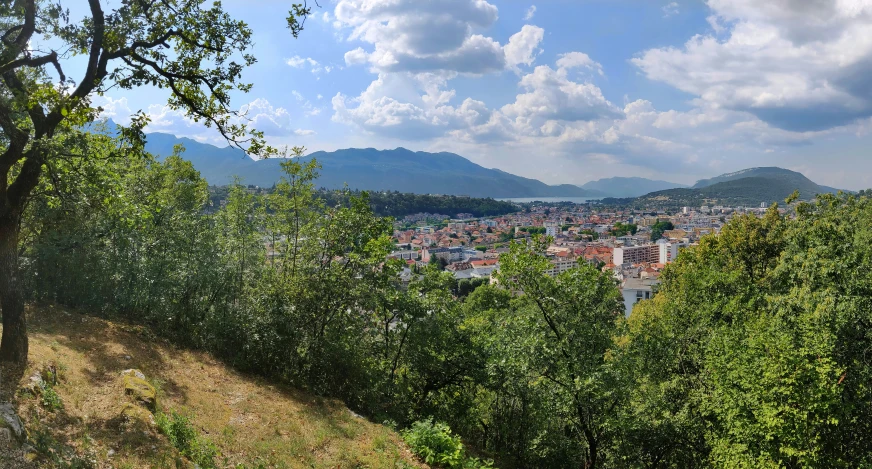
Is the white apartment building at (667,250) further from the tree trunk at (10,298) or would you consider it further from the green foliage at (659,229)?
the tree trunk at (10,298)

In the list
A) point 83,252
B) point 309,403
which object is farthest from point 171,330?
point 309,403

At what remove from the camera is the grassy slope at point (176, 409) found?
20.4 ft

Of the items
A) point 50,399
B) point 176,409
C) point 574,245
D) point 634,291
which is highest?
point 50,399

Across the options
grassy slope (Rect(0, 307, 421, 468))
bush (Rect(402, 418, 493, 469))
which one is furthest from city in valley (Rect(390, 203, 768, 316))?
bush (Rect(402, 418, 493, 469))

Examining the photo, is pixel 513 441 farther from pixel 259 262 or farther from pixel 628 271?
pixel 628 271

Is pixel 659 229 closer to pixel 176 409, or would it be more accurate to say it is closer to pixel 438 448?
pixel 438 448

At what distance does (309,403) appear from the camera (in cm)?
1043

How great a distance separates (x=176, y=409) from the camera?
8.07 meters

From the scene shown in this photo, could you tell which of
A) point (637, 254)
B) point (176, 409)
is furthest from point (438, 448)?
point (637, 254)

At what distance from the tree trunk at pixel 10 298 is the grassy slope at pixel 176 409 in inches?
15.1

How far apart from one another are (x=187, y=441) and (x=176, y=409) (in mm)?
1536

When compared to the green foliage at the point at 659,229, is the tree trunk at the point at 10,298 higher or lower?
higher

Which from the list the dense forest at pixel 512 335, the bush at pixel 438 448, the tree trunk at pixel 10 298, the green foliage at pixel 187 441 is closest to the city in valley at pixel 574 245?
the dense forest at pixel 512 335

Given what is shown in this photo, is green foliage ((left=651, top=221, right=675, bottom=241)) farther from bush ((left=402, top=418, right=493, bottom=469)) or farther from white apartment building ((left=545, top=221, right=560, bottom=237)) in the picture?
bush ((left=402, top=418, right=493, bottom=469))
